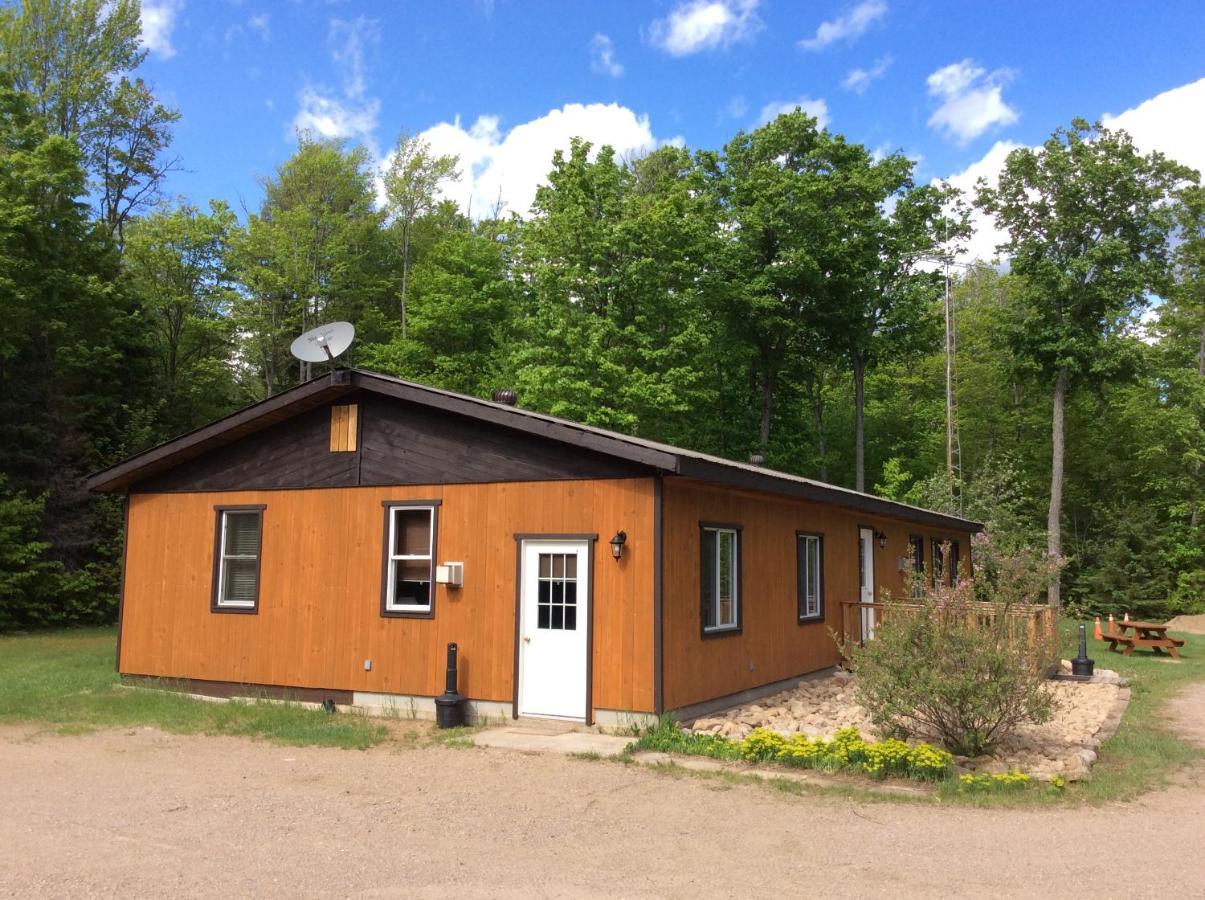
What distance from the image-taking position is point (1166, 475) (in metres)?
32.6

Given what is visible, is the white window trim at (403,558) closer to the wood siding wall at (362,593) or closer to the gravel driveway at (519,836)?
the wood siding wall at (362,593)

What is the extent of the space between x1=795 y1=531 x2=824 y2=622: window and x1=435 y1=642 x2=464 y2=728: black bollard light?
17.6 ft

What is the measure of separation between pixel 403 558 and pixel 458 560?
806 millimetres

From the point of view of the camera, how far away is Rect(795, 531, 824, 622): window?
42.1ft

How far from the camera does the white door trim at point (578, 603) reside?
30.7 ft

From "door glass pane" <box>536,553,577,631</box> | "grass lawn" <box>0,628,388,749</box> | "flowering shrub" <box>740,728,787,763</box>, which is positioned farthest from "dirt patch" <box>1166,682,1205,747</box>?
"grass lawn" <box>0,628,388,749</box>

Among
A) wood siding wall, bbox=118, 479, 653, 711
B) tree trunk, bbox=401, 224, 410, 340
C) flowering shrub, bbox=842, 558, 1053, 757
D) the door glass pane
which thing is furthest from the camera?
tree trunk, bbox=401, 224, 410, 340

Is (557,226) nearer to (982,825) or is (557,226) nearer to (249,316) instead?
(249,316)

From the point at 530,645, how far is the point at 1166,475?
1236 inches

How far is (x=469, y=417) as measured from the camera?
33.8 ft

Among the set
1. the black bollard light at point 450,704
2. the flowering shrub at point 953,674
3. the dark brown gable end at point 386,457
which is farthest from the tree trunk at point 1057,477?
the black bollard light at point 450,704

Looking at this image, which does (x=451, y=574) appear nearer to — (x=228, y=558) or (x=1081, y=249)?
(x=228, y=558)

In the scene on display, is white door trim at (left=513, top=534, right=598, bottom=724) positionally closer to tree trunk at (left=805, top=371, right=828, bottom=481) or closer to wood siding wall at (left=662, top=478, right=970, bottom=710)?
wood siding wall at (left=662, top=478, right=970, bottom=710)

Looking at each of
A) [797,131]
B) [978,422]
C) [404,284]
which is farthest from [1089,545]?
[404,284]
